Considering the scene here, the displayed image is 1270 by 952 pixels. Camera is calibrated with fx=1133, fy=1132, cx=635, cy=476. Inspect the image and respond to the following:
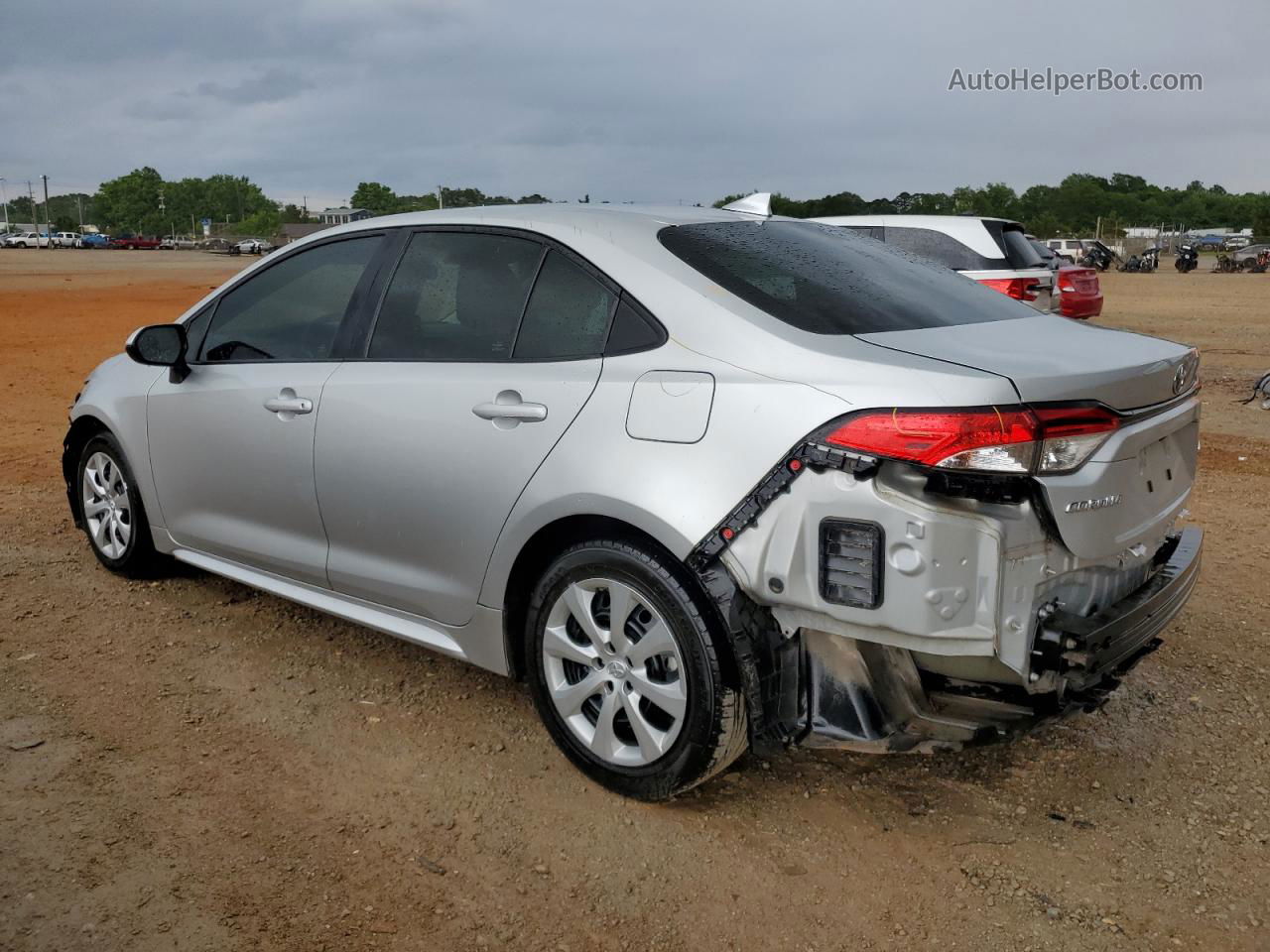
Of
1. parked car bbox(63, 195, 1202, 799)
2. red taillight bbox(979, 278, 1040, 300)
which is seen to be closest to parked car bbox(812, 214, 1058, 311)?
red taillight bbox(979, 278, 1040, 300)

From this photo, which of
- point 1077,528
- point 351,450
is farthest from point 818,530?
point 351,450

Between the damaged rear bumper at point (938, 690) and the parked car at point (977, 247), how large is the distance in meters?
8.02

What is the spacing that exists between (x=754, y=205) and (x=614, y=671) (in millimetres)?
1930

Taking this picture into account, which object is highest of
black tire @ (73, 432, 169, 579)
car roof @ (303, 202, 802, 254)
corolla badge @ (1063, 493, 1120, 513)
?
car roof @ (303, 202, 802, 254)

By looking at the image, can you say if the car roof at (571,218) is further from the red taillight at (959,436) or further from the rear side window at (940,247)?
the rear side window at (940,247)

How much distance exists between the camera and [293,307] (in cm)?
426

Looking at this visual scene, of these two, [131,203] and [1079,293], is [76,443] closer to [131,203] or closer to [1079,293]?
[1079,293]

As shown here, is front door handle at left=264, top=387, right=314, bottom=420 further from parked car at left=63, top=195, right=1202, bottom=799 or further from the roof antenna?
the roof antenna

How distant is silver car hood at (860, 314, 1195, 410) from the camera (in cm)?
271

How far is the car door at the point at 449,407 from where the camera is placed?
3.30 meters

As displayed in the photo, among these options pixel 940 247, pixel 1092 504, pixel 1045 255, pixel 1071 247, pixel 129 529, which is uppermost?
pixel 1071 247

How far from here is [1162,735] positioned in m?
3.68

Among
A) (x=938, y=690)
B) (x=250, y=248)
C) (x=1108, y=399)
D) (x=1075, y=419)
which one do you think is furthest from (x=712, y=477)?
(x=250, y=248)

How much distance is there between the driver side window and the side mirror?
11cm
